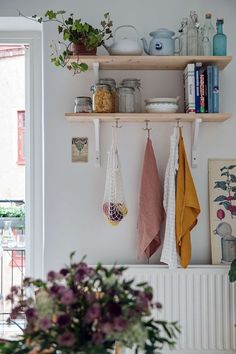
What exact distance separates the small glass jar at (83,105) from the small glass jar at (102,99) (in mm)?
65

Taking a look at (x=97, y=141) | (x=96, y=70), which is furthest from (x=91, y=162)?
(x=96, y=70)

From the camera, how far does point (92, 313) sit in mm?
1288

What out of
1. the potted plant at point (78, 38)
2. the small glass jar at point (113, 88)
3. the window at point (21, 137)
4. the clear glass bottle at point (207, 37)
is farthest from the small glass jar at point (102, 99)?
the window at point (21, 137)

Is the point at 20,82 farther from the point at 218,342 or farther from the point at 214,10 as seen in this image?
the point at 218,342

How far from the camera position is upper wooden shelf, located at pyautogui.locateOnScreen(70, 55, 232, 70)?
3.00m

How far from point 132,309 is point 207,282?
1.89 metres

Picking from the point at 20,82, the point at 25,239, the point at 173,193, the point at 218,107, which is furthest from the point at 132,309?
the point at 20,82

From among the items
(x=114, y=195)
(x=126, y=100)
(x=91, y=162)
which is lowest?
(x=114, y=195)

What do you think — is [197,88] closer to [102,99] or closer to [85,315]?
[102,99]

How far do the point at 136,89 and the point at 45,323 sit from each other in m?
2.09

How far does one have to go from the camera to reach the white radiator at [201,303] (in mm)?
3135

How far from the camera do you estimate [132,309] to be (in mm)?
1345

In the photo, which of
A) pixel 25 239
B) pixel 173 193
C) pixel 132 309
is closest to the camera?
pixel 132 309

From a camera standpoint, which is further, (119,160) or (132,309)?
(119,160)
